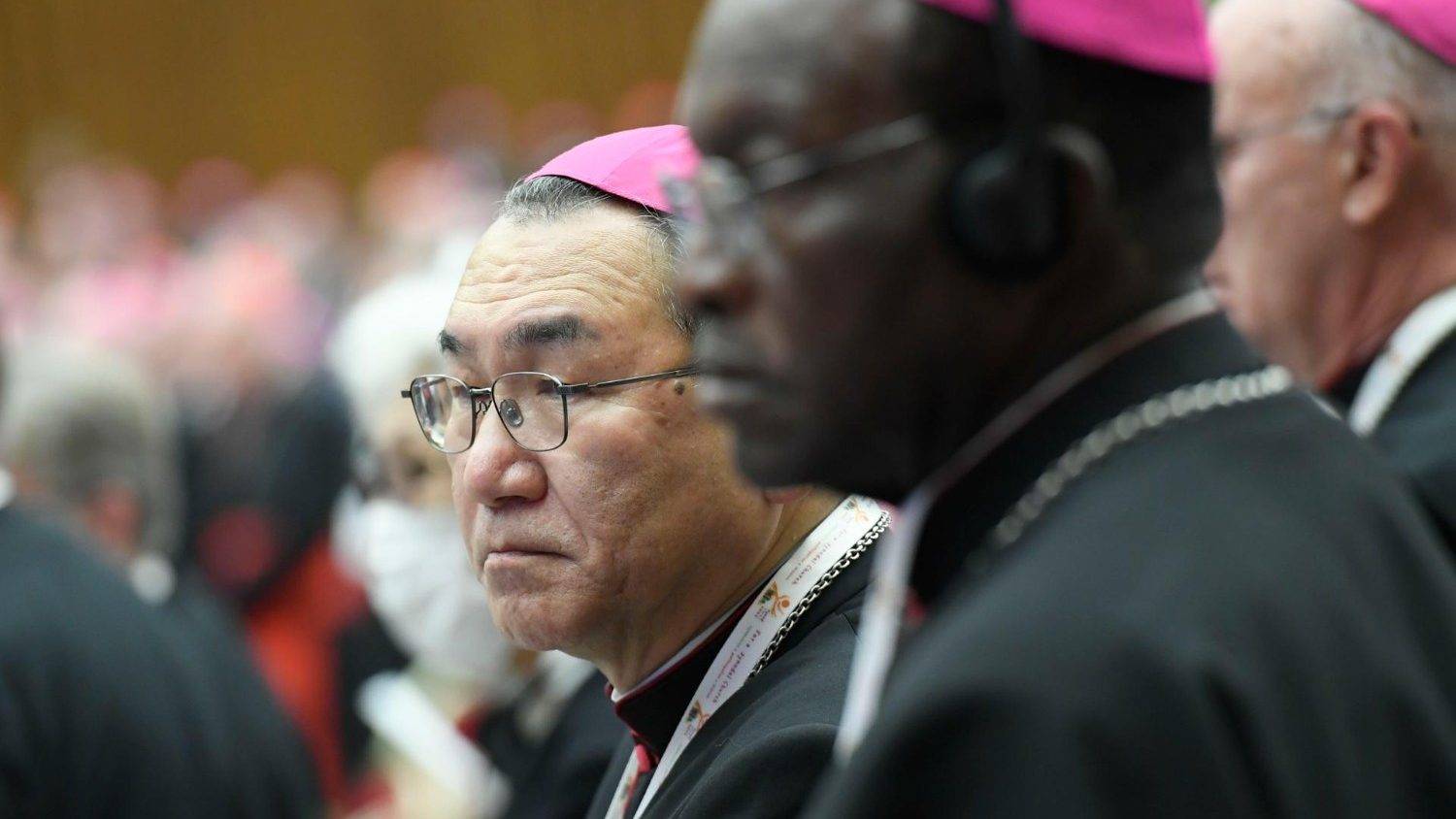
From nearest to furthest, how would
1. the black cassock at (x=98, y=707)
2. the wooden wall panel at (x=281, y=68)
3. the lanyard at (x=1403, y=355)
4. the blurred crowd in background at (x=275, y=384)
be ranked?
1. the lanyard at (x=1403, y=355)
2. the black cassock at (x=98, y=707)
3. the blurred crowd in background at (x=275, y=384)
4. the wooden wall panel at (x=281, y=68)

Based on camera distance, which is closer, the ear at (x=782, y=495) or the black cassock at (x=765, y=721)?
the black cassock at (x=765, y=721)

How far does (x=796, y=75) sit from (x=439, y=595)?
A: 304 centimetres

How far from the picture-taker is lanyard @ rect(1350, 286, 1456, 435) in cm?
240

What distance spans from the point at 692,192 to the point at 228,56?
1269 centimetres

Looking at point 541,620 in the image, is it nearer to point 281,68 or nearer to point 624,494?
point 624,494

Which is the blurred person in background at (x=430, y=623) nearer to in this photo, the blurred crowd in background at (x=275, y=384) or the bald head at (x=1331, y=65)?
the blurred crowd in background at (x=275, y=384)

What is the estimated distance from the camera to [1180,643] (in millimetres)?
999

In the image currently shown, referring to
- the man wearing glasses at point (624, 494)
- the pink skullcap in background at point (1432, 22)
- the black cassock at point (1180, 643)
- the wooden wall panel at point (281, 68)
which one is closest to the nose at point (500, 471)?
the man wearing glasses at point (624, 494)

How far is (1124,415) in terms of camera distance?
3.77 ft

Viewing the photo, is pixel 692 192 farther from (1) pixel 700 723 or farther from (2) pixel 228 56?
(2) pixel 228 56

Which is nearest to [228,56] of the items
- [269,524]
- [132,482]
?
[269,524]

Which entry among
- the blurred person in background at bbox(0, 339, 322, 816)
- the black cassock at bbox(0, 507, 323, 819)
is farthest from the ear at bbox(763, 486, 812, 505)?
the blurred person in background at bbox(0, 339, 322, 816)

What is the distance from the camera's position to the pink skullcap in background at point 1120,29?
1.14 m

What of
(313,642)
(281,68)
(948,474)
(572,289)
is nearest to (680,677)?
(572,289)
